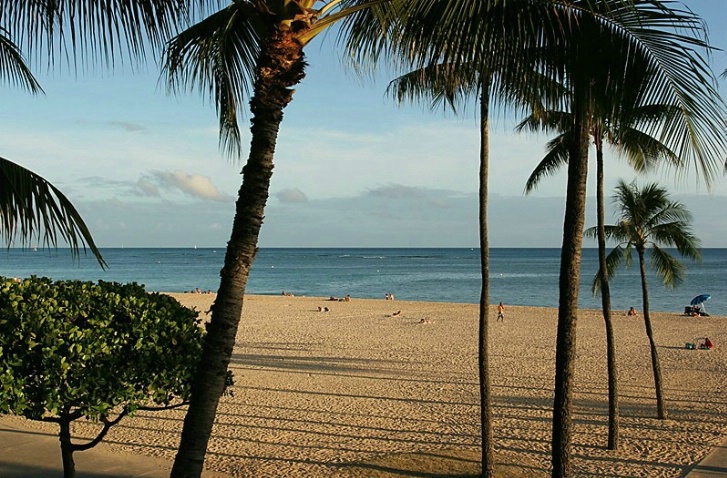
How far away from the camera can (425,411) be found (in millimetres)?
11164

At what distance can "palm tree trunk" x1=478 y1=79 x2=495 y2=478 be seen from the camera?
7395 mm

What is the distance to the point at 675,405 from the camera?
38.9 ft

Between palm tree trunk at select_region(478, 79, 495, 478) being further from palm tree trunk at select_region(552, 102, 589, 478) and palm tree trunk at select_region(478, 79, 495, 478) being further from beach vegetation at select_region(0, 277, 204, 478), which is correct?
beach vegetation at select_region(0, 277, 204, 478)

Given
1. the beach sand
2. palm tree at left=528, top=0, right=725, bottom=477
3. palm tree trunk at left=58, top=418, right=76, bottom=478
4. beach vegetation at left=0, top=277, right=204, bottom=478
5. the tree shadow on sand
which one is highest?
palm tree at left=528, top=0, right=725, bottom=477

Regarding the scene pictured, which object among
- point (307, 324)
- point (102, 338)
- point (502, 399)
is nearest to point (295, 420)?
point (502, 399)

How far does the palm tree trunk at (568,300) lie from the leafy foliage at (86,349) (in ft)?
9.63

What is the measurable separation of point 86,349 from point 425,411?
24.7 ft

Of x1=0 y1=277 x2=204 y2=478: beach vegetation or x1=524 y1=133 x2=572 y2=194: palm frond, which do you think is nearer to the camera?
x1=0 y1=277 x2=204 y2=478: beach vegetation

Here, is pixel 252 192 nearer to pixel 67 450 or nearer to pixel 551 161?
pixel 67 450

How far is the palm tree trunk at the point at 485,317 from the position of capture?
291 inches

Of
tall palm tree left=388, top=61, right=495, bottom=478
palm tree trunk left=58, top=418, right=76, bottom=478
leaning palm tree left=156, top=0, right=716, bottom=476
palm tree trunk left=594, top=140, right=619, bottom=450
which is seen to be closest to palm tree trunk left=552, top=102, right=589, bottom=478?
leaning palm tree left=156, top=0, right=716, bottom=476

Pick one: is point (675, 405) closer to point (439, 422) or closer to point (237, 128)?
point (439, 422)

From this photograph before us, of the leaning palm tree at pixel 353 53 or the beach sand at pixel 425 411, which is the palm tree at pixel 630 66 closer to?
the leaning palm tree at pixel 353 53

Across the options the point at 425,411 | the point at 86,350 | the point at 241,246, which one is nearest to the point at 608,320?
the point at 425,411
